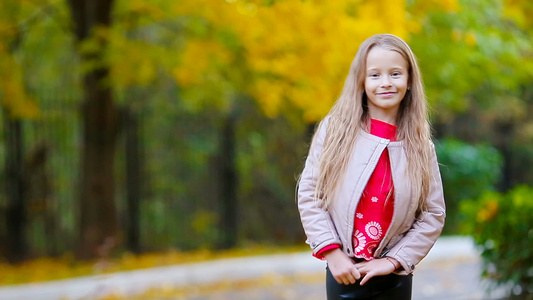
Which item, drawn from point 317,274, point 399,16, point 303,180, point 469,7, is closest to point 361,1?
point 399,16

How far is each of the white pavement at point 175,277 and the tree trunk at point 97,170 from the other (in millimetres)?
1394

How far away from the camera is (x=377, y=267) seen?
2.34m

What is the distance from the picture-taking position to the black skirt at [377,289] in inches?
94.6

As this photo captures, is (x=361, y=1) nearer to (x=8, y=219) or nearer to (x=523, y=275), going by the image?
(x=523, y=275)

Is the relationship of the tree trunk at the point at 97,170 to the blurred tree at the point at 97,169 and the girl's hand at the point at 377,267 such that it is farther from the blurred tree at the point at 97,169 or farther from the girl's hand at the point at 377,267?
the girl's hand at the point at 377,267

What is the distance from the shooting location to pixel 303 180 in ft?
8.21

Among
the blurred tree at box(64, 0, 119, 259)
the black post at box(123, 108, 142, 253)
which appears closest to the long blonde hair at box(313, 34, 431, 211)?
the blurred tree at box(64, 0, 119, 259)

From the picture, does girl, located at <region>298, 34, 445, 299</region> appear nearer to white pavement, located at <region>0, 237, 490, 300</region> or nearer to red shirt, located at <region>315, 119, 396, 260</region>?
red shirt, located at <region>315, 119, 396, 260</region>

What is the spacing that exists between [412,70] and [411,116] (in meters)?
0.18

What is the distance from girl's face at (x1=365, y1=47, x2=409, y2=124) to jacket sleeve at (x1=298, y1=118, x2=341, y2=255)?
0.26 meters

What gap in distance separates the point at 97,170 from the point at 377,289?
641 centimetres

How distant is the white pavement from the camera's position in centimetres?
611

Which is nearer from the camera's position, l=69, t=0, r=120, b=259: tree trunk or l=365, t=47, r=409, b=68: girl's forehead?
l=365, t=47, r=409, b=68: girl's forehead

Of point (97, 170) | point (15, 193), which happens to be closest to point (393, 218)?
point (97, 170)
